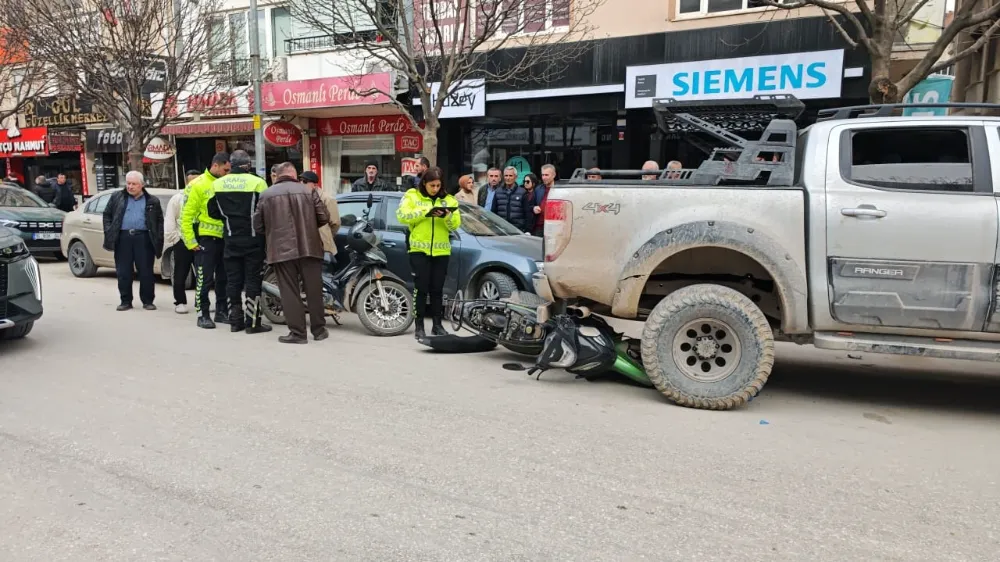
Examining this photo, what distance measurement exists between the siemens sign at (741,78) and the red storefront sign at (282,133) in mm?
8663

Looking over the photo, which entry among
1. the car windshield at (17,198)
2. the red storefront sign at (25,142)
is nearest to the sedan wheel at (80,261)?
the car windshield at (17,198)

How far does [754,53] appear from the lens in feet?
39.1

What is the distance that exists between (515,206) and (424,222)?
3.44 m

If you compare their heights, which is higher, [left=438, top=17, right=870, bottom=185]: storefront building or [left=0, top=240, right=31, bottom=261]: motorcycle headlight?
[left=438, top=17, right=870, bottom=185]: storefront building

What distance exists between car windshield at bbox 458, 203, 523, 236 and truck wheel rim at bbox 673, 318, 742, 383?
12.2ft

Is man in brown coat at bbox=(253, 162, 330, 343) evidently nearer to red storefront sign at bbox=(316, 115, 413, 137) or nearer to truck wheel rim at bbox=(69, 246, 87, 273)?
truck wheel rim at bbox=(69, 246, 87, 273)

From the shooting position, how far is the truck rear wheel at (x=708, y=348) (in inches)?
191

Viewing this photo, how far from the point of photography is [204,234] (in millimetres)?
7816

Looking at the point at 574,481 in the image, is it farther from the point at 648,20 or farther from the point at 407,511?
the point at 648,20

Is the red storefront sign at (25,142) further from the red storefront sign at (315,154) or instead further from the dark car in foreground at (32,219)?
the red storefront sign at (315,154)

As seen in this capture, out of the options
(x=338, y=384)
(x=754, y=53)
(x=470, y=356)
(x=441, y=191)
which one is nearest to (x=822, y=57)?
(x=754, y=53)

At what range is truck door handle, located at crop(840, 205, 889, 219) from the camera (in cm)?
463

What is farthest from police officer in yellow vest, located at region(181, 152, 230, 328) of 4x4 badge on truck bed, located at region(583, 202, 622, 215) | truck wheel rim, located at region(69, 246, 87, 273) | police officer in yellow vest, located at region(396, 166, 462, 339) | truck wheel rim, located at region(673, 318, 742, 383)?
truck wheel rim, located at region(69, 246, 87, 273)

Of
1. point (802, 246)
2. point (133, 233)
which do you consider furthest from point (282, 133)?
point (802, 246)
